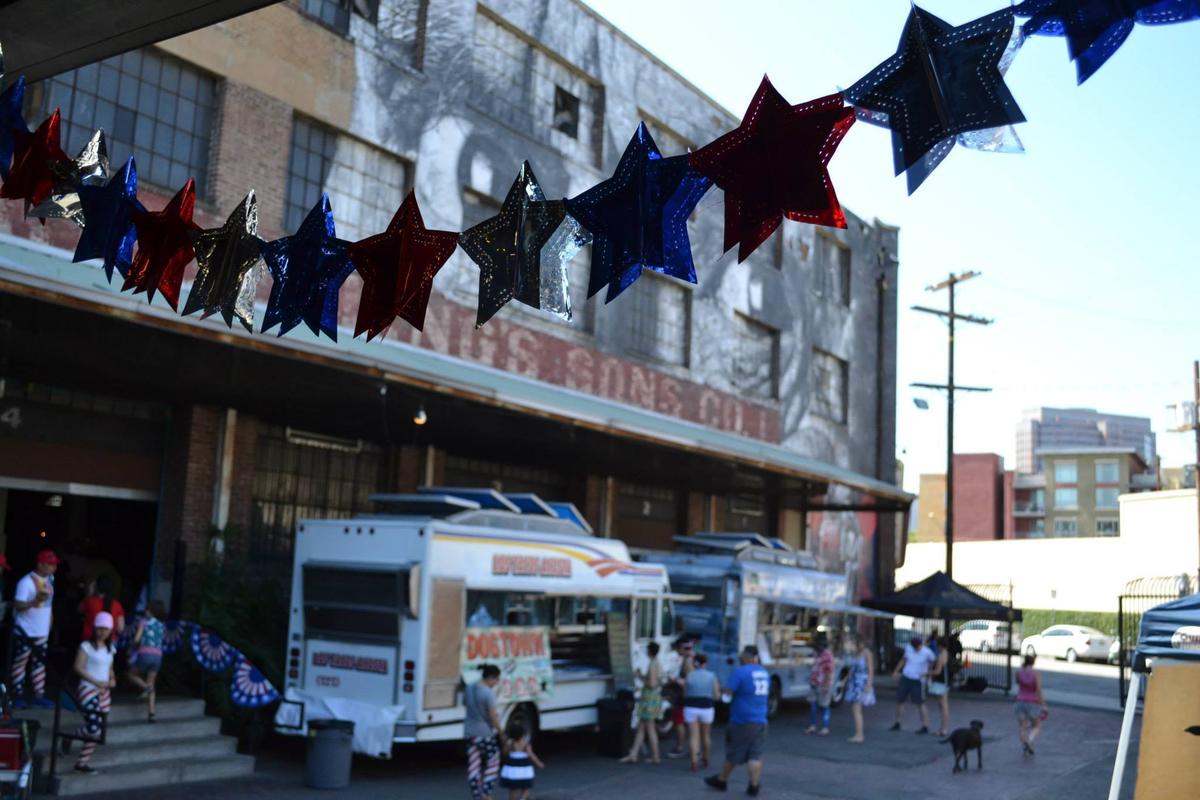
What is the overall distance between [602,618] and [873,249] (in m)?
22.2

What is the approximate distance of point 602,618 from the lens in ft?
59.8

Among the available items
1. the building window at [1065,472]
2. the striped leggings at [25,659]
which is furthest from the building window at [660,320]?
the building window at [1065,472]

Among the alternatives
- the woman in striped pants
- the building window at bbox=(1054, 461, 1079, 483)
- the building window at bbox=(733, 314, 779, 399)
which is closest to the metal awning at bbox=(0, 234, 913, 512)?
the building window at bbox=(733, 314, 779, 399)

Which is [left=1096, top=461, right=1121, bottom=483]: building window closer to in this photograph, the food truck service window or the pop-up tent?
the food truck service window

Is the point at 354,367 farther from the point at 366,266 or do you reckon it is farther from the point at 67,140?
the point at 366,266

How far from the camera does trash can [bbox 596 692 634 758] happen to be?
1742 centimetres

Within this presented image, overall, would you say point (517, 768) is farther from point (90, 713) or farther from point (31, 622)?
point (31, 622)

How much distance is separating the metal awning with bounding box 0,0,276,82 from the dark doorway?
13029 millimetres

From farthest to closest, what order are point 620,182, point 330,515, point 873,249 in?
point 873,249 < point 330,515 < point 620,182

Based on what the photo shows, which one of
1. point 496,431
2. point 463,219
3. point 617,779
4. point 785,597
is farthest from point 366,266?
point 785,597

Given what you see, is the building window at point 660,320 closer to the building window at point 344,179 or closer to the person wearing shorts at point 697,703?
the building window at point 344,179

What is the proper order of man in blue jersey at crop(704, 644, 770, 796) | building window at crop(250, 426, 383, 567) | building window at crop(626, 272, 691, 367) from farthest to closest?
building window at crop(626, 272, 691, 367), building window at crop(250, 426, 383, 567), man in blue jersey at crop(704, 644, 770, 796)

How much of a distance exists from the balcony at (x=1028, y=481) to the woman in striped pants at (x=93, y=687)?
94088mm

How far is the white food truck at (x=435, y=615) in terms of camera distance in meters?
14.5
